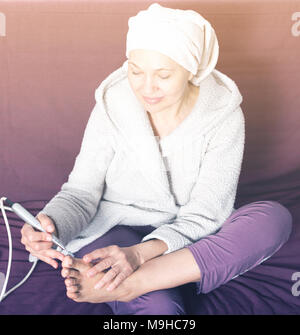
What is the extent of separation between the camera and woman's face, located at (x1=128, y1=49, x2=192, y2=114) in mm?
910

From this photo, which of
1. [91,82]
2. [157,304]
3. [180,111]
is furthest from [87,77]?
[157,304]

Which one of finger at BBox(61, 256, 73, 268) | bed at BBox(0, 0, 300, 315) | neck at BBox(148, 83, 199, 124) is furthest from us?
bed at BBox(0, 0, 300, 315)

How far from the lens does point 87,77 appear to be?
1.31 m

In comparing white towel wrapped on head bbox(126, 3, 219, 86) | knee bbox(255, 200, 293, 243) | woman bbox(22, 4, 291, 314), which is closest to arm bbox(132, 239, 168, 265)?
woman bbox(22, 4, 291, 314)

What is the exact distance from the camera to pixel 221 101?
109cm

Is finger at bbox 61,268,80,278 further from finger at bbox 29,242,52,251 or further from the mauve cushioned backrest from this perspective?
the mauve cushioned backrest

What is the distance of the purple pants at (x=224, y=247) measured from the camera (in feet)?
2.93

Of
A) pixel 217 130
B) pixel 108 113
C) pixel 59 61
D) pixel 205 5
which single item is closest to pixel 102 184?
pixel 108 113

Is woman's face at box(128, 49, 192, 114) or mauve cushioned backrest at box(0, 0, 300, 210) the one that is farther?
mauve cushioned backrest at box(0, 0, 300, 210)

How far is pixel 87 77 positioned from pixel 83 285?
625 millimetres

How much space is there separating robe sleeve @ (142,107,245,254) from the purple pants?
3 cm

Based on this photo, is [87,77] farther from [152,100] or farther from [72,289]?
[72,289]

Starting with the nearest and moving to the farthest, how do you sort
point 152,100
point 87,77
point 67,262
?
point 67,262
point 152,100
point 87,77

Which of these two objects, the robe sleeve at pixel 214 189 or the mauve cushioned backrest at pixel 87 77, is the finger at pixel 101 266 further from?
the mauve cushioned backrest at pixel 87 77
